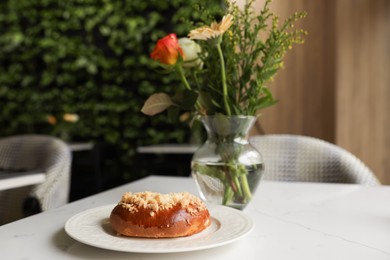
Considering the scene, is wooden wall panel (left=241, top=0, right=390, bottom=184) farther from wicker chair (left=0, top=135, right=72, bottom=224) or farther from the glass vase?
the glass vase

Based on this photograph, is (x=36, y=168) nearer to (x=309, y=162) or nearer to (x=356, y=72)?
(x=309, y=162)

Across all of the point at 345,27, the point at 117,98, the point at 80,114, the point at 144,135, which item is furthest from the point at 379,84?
the point at 80,114

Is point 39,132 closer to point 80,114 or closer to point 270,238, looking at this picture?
point 80,114

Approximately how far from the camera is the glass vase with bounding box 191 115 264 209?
899 millimetres

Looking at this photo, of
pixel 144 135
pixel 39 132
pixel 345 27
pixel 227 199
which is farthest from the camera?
pixel 39 132

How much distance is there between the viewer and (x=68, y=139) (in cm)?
360

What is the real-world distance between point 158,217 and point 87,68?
10.1 ft

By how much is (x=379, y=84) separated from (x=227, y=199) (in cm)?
228

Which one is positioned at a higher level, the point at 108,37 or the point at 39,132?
the point at 108,37

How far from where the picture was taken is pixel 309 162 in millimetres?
1538

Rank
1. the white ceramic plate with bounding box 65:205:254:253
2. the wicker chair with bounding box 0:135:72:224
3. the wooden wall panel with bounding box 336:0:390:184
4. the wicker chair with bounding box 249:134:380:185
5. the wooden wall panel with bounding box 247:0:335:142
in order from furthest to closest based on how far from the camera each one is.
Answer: the wooden wall panel with bounding box 247:0:335:142 → the wooden wall panel with bounding box 336:0:390:184 → the wicker chair with bounding box 0:135:72:224 → the wicker chair with bounding box 249:134:380:185 → the white ceramic plate with bounding box 65:205:254:253

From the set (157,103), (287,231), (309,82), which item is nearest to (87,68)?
(309,82)

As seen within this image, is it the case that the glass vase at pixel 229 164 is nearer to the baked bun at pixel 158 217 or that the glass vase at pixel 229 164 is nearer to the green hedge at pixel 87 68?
the baked bun at pixel 158 217

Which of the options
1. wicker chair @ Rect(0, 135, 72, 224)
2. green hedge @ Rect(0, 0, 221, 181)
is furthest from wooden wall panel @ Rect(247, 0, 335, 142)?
wicker chair @ Rect(0, 135, 72, 224)
